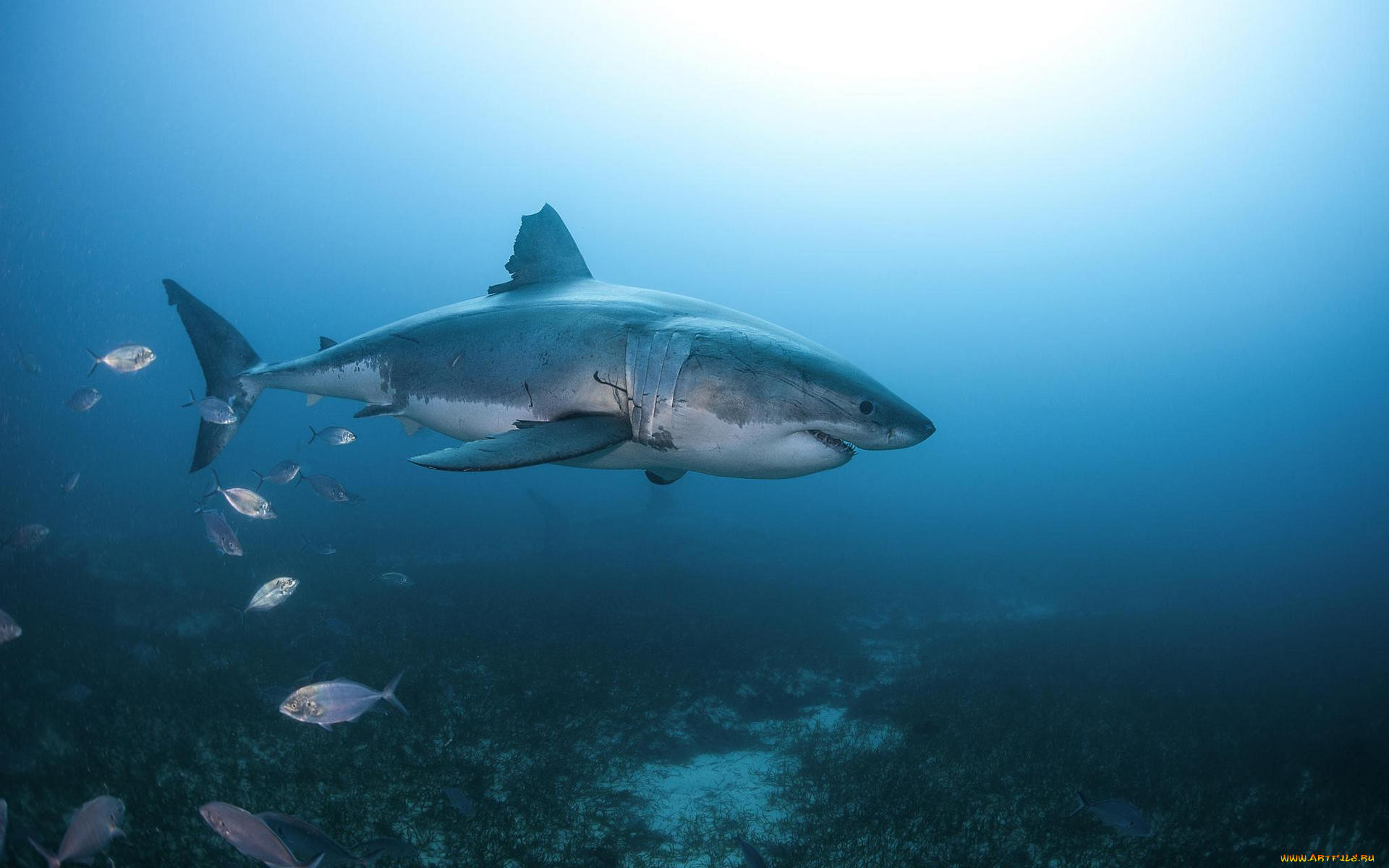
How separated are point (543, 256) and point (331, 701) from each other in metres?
4.20

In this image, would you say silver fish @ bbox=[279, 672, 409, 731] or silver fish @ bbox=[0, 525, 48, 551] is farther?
silver fish @ bbox=[0, 525, 48, 551]

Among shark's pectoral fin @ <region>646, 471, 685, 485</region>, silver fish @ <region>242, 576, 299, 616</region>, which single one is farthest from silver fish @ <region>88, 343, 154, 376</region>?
shark's pectoral fin @ <region>646, 471, 685, 485</region>

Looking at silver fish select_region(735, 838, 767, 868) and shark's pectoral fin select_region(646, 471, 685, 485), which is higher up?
shark's pectoral fin select_region(646, 471, 685, 485)

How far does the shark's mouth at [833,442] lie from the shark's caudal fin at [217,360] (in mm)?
5634

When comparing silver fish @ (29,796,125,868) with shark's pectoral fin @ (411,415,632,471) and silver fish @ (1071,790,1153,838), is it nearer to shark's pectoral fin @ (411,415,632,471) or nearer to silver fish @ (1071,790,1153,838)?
shark's pectoral fin @ (411,415,632,471)

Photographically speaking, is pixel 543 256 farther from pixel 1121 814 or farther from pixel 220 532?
pixel 1121 814

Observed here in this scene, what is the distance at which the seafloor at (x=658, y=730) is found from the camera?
5.59 meters

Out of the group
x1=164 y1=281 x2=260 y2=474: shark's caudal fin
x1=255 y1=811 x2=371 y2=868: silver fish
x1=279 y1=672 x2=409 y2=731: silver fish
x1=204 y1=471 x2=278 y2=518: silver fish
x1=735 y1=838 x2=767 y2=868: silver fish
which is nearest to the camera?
x1=255 y1=811 x2=371 y2=868: silver fish

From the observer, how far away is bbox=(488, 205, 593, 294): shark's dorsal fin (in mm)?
4941

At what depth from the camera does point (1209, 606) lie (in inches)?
808

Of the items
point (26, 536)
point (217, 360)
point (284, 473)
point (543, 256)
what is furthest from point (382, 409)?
point (26, 536)

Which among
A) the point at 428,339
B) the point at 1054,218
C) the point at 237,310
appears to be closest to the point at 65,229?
the point at 237,310

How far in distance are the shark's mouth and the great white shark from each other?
12mm

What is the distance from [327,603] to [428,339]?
11.6 meters
